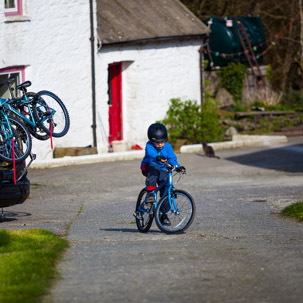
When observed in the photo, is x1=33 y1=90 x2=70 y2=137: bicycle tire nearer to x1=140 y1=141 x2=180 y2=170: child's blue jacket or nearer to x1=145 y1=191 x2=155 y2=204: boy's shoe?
x1=140 y1=141 x2=180 y2=170: child's blue jacket

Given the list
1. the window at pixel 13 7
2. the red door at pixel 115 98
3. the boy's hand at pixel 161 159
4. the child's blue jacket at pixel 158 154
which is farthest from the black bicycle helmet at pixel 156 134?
the red door at pixel 115 98

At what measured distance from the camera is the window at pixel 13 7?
1831 centimetres

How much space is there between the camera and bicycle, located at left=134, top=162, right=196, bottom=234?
30.3 ft

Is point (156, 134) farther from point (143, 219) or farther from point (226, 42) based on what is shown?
point (226, 42)

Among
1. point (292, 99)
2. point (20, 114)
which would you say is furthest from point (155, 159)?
point (292, 99)

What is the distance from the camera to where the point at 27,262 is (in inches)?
289

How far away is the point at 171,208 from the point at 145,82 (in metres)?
13.1

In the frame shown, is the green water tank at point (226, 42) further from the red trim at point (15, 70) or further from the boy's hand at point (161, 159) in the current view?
the boy's hand at point (161, 159)

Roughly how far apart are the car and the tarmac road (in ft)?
1.22

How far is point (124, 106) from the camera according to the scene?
22.0 metres

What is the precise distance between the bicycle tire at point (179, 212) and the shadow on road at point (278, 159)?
9.11 meters

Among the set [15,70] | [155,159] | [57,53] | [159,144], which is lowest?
[155,159]

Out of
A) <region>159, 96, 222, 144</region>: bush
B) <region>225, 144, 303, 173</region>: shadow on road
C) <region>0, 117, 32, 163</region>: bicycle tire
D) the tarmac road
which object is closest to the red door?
<region>159, 96, 222, 144</region>: bush

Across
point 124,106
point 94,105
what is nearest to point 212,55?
point 124,106
